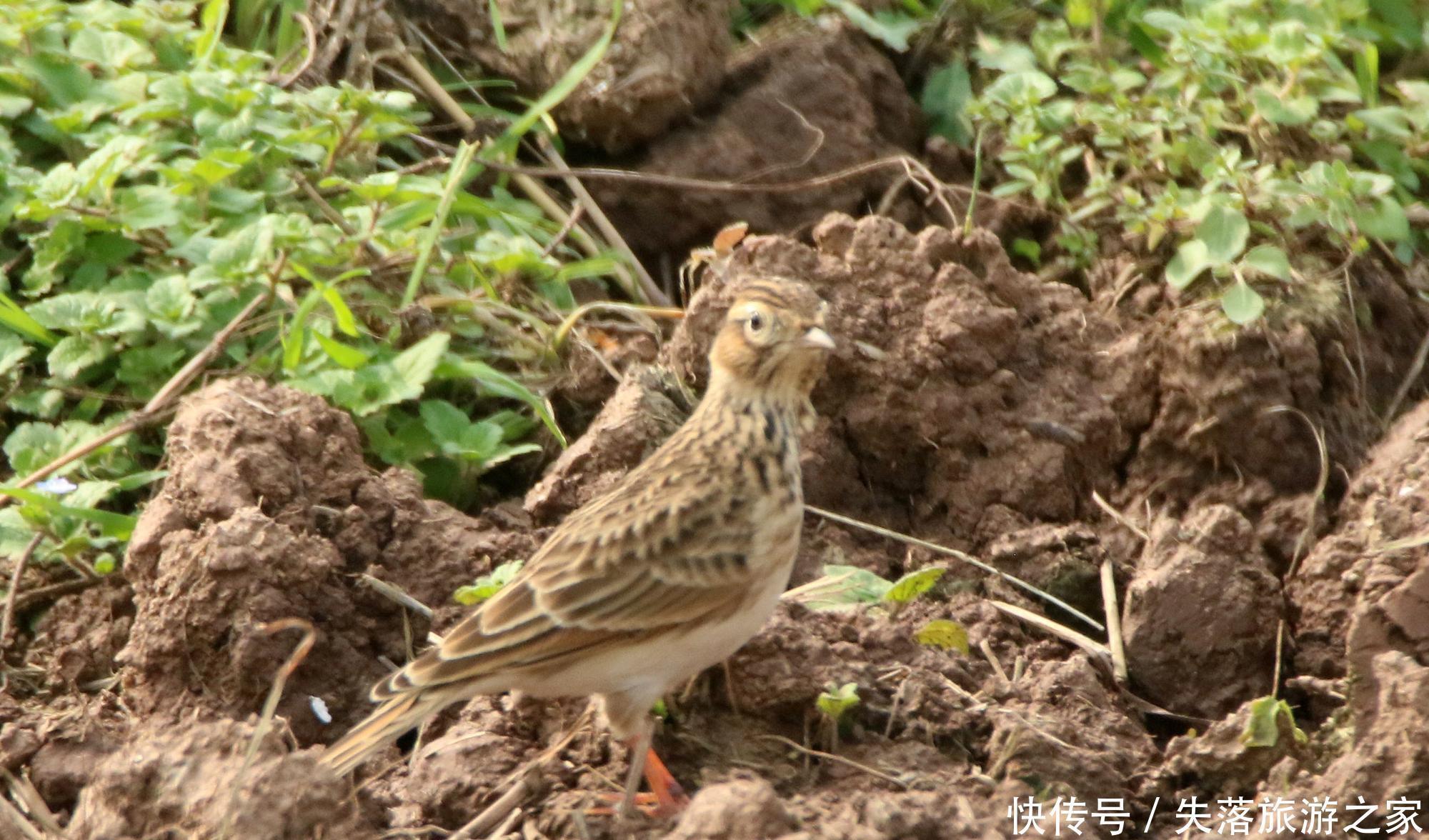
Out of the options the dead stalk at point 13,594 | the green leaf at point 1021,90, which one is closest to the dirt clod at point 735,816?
the dead stalk at point 13,594

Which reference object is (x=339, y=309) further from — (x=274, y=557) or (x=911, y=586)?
(x=911, y=586)

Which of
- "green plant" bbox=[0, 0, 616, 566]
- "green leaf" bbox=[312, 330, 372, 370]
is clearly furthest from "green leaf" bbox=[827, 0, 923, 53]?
"green leaf" bbox=[312, 330, 372, 370]

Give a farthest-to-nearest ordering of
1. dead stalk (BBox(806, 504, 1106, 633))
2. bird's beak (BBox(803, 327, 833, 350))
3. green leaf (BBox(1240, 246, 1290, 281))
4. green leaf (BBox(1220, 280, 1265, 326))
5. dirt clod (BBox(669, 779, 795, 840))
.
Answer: green leaf (BBox(1240, 246, 1290, 281))
green leaf (BBox(1220, 280, 1265, 326))
dead stalk (BBox(806, 504, 1106, 633))
bird's beak (BBox(803, 327, 833, 350))
dirt clod (BBox(669, 779, 795, 840))

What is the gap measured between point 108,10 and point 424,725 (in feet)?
9.73

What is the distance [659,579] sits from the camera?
419 cm

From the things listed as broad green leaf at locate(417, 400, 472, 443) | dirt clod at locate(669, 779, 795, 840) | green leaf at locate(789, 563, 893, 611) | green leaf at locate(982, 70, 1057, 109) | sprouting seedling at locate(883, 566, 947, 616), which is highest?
green leaf at locate(982, 70, 1057, 109)

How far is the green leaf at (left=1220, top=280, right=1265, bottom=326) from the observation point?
17.5ft

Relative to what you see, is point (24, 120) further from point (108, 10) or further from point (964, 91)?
point (964, 91)

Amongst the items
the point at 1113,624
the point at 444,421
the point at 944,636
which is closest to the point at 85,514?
the point at 444,421

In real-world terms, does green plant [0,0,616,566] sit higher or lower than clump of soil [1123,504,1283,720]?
higher

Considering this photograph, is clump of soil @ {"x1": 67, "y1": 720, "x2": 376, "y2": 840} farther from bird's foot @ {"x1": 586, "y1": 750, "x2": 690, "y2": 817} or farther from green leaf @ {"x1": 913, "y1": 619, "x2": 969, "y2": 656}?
green leaf @ {"x1": 913, "y1": 619, "x2": 969, "y2": 656}

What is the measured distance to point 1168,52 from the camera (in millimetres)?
6246

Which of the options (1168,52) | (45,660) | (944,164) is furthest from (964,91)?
(45,660)

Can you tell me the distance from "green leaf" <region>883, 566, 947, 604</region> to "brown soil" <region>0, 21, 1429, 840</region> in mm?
39
